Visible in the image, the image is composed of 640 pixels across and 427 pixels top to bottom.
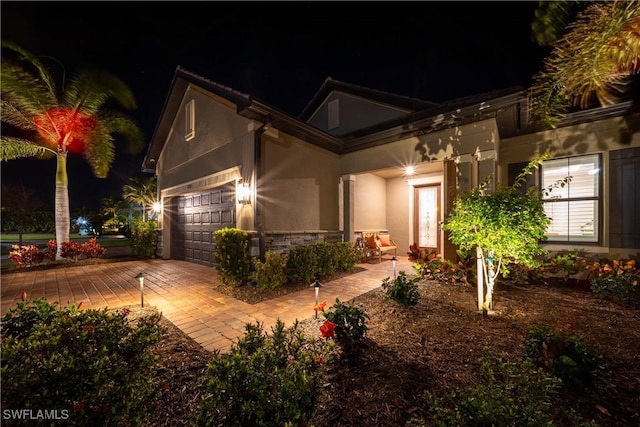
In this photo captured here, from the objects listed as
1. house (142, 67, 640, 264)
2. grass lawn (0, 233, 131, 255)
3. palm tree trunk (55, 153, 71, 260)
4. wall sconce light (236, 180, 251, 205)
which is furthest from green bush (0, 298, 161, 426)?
grass lawn (0, 233, 131, 255)

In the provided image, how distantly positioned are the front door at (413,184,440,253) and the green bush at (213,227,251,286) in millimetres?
6982

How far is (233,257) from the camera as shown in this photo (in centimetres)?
600

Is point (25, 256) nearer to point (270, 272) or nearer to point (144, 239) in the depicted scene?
point (144, 239)

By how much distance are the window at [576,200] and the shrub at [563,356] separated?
517 cm

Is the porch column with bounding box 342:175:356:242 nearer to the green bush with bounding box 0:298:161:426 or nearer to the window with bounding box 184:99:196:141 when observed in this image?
the window with bounding box 184:99:196:141

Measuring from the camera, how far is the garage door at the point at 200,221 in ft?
27.9

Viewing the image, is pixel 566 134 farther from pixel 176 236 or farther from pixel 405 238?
pixel 176 236

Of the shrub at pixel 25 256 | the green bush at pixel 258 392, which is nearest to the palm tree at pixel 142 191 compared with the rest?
the shrub at pixel 25 256

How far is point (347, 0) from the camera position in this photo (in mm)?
8336

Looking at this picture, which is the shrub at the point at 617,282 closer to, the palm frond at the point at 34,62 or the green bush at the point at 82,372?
the green bush at the point at 82,372

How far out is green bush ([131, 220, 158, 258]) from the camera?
11227mm

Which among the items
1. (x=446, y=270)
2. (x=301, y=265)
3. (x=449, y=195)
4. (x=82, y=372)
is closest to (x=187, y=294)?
(x=301, y=265)

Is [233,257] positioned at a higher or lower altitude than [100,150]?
lower

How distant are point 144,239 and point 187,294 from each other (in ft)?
24.2
